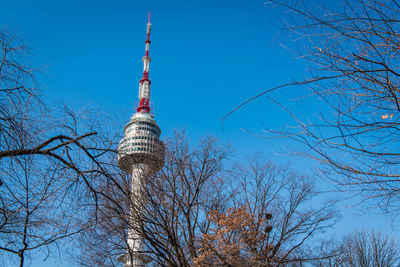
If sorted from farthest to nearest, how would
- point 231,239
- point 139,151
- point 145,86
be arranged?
point 145,86, point 231,239, point 139,151

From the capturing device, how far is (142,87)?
7362cm

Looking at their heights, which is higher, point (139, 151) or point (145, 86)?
point (145, 86)

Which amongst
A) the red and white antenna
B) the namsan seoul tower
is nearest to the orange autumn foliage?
the namsan seoul tower

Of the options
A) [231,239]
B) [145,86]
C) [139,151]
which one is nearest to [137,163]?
[139,151]

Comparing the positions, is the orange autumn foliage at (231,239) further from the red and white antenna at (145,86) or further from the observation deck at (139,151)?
the red and white antenna at (145,86)

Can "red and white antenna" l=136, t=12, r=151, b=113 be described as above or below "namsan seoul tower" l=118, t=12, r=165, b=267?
above

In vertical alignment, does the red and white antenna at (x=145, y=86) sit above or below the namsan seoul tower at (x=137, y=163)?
above

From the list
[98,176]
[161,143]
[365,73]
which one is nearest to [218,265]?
[161,143]

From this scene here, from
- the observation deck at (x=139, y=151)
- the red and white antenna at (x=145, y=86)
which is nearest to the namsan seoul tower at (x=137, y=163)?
the observation deck at (x=139, y=151)

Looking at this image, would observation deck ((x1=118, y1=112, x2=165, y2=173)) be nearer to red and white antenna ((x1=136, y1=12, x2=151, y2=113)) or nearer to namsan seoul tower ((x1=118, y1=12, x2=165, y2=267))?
namsan seoul tower ((x1=118, y1=12, x2=165, y2=267))

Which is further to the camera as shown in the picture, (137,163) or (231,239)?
(231,239)

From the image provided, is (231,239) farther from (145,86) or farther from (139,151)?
(145,86)

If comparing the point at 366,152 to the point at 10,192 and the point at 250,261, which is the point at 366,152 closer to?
the point at 10,192

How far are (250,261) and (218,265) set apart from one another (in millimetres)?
1254
